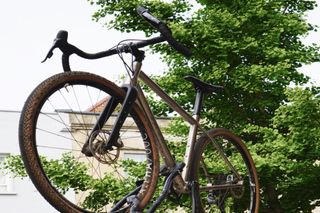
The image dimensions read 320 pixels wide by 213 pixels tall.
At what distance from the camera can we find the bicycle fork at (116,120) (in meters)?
3.78

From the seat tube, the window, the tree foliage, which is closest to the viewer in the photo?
the seat tube

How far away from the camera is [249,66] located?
51.9ft

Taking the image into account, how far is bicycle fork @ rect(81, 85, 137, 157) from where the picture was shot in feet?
12.4

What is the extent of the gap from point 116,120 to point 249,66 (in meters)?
Answer: 12.2

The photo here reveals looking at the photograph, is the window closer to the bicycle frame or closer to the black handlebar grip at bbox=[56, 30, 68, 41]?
the bicycle frame

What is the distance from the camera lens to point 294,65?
16.2 metres

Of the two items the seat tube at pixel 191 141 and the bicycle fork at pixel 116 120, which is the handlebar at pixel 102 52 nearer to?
the bicycle fork at pixel 116 120

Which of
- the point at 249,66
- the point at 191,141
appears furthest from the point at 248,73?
the point at 191,141

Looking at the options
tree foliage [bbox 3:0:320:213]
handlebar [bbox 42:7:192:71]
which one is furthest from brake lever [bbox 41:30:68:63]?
tree foliage [bbox 3:0:320:213]

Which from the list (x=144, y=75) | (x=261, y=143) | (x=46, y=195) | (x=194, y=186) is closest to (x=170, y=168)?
(x=194, y=186)

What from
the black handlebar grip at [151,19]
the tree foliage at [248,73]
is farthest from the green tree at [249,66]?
the black handlebar grip at [151,19]

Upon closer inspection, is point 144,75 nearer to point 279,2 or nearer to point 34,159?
point 34,159

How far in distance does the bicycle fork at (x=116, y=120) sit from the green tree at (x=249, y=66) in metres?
11.0

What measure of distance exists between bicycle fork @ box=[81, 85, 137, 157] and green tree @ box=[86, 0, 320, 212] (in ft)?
36.0
